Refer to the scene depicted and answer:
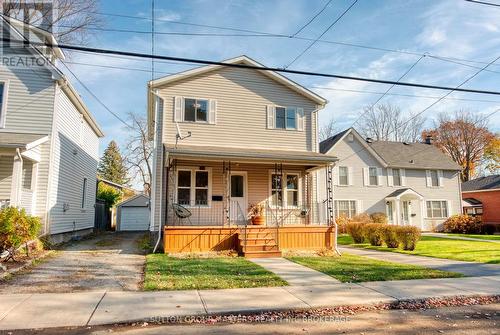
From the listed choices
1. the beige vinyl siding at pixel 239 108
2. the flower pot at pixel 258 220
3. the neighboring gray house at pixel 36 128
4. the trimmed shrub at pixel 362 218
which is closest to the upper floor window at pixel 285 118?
the beige vinyl siding at pixel 239 108

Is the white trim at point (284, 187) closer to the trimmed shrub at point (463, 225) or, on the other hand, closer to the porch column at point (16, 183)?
the porch column at point (16, 183)

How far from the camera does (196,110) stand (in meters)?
14.4

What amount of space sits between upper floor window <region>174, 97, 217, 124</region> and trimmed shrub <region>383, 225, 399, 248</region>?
28.5ft

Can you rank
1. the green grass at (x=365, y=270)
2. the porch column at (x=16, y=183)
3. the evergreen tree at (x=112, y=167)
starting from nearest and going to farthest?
the green grass at (x=365, y=270) < the porch column at (x=16, y=183) < the evergreen tree at (x=112, y=167)

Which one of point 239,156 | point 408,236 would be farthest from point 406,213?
point 239,156

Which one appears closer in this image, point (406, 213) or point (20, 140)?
point (20, 140)

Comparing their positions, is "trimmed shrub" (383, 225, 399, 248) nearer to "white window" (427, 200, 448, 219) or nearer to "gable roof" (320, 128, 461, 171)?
"gable roof" (320, 128, 461, 171)

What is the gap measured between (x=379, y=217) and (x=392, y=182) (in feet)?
12.5

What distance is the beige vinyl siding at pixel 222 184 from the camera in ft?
44.8

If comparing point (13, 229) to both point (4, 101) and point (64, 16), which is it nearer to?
point (4, 101)

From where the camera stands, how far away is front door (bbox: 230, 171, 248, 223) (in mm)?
14062

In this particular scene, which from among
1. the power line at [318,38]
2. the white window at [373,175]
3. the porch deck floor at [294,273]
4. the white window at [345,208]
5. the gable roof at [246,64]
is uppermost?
the gable roof at [246,64]

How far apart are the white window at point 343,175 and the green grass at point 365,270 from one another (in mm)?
15621

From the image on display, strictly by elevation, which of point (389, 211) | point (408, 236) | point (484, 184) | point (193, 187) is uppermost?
point (484, 184)
